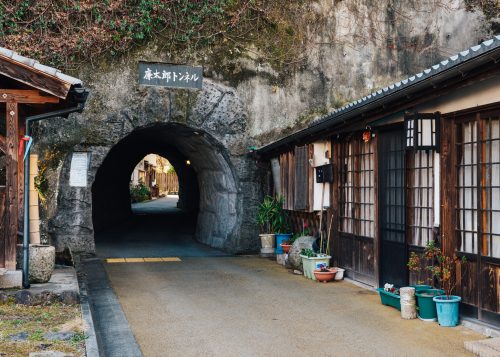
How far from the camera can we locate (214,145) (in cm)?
1483

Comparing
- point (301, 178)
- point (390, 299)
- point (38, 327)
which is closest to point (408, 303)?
point (390, 299)

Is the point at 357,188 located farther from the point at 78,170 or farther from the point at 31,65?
the point at 78,170

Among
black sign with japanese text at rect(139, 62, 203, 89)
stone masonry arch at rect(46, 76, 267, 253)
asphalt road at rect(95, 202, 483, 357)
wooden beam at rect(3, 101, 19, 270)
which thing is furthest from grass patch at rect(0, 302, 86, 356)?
black sign with japanese text at rect(139, 62, 203, 89)

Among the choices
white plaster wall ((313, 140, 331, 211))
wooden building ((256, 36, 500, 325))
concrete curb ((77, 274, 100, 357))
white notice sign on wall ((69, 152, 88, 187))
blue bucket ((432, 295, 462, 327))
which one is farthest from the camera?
white notice sign on wall ((69, 152, 88, 187))

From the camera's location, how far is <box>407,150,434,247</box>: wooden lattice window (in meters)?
8.02

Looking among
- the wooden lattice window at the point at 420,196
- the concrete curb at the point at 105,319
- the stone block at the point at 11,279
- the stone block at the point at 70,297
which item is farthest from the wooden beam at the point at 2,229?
the wooden lattice window at the point at 420,196

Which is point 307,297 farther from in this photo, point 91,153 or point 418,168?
point 91,153

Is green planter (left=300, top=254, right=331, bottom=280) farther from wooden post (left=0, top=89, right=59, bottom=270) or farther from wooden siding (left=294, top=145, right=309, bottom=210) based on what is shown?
wooden post (left=0, top=89, right=59, bottom=270)

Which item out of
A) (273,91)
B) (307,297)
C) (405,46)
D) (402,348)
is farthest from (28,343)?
(405,46)

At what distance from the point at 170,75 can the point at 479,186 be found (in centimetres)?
911

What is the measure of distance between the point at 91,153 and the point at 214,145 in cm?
323

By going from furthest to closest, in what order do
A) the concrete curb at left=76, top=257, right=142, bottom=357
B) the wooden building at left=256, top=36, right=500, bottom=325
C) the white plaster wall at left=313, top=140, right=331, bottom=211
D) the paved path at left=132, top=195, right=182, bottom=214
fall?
1. the paved path at left=132, top=195, right=182, bottom=214
2. the white plaster wall at left=313, top=140, right=331, bottom=211
3. the wooden building at left=256, top=36, right=500, bottom=325
4. the concrete curb at left=76, top=257, right=142, bottom=357

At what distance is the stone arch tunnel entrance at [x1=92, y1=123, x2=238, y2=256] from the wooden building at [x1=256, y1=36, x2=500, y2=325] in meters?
4.15

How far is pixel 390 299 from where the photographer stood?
319 inches
